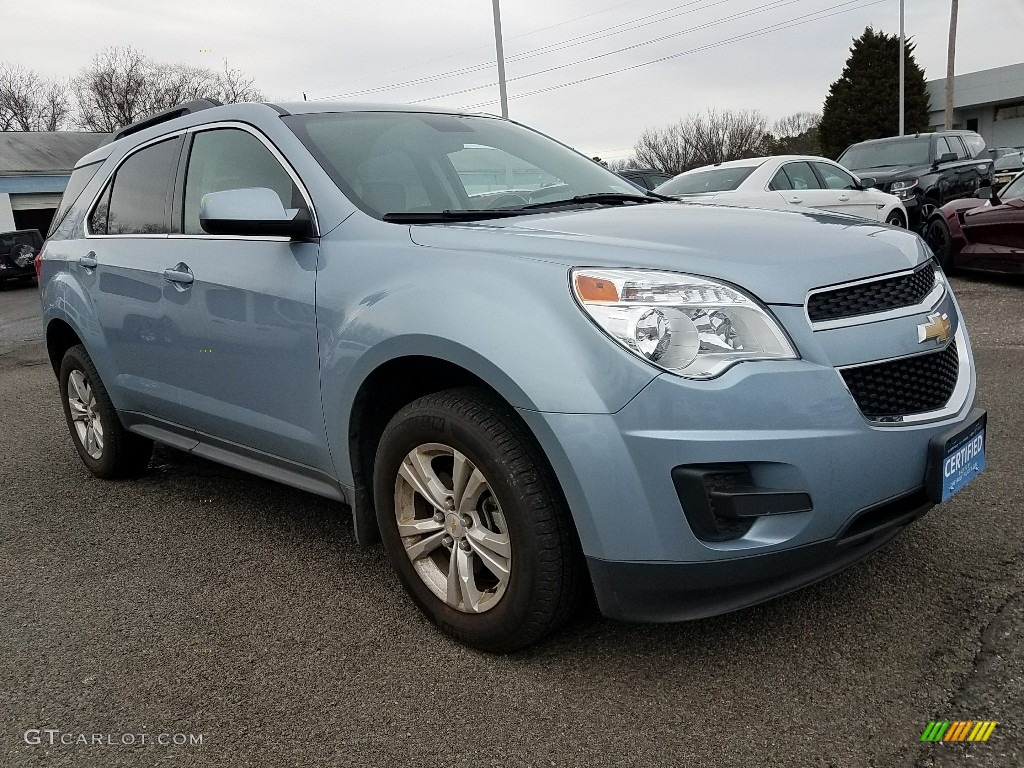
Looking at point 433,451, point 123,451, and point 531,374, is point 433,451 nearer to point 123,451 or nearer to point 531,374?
point 531,374

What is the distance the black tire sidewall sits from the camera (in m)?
2.36

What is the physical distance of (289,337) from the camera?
9.80ft

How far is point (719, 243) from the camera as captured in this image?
7.94ft

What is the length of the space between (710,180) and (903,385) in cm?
789

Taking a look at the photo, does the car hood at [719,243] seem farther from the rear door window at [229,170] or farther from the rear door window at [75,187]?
the rear door window at [75,187]

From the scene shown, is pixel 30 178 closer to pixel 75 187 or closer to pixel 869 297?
pixel 75 187

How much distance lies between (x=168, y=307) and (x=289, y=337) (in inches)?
35.3

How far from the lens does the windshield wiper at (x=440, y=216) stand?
2871 millimetres

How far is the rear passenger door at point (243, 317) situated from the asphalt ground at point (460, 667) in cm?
56

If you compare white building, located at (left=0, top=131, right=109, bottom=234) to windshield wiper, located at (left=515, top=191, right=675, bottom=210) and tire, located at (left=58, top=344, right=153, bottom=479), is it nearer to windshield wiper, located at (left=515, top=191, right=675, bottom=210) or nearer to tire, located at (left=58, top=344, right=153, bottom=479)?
tire, located at (left=58, top=344, right=153, bottom=479)

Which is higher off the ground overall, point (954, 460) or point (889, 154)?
point (889, 154)

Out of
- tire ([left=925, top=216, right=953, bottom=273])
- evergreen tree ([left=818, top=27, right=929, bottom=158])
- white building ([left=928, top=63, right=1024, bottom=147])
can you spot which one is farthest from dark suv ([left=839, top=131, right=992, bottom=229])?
white building ([left=928, top=63, right=1024, bottom=147])

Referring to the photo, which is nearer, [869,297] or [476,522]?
[869,297]

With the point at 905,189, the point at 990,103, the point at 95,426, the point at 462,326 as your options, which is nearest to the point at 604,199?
the point at 462,326
